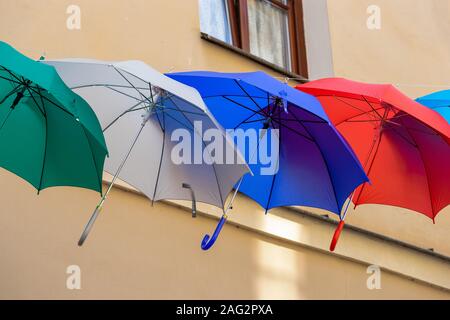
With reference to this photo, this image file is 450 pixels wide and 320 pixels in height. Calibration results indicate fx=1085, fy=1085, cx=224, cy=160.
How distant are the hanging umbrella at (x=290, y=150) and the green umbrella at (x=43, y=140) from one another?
33.0 inches

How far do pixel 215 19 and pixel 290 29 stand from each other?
1147 millimetres

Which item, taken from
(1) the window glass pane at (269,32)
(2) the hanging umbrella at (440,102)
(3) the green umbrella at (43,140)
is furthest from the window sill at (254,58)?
(3) the green umbrella at (43,140)

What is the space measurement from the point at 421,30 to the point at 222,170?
458cm

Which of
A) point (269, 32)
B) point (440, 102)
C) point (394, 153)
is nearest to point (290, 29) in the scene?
point (269, 32)

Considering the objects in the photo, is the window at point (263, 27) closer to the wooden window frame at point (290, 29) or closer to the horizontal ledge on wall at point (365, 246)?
the wooden window frame at point (290, 29)

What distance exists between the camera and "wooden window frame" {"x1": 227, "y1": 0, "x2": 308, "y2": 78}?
31.4ft

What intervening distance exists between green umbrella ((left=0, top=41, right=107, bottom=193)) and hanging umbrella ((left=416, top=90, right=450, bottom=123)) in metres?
2.35

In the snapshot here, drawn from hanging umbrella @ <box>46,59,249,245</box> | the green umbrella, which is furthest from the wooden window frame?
the green umbrella

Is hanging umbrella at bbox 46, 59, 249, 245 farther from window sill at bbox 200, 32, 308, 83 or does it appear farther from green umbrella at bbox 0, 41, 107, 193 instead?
window sill at bbox 200, 32, 308, 83

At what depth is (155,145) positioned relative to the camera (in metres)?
7.00

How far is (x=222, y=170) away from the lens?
6902 millimetres

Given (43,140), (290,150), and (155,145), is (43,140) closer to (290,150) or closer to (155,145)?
(155,145)
